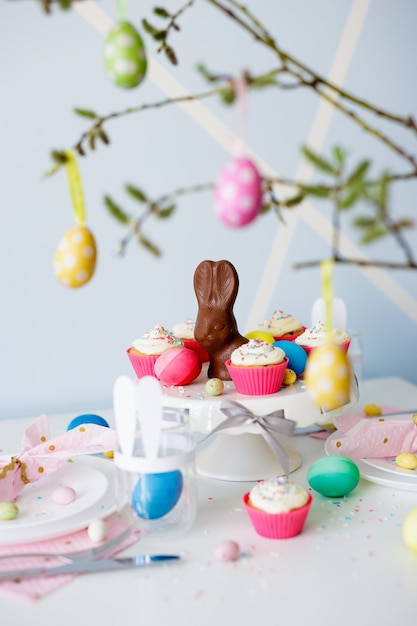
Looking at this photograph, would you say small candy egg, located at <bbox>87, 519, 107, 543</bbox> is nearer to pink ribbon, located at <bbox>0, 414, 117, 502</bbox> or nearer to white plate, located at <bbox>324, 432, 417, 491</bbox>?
pink ribbon, located at <bbox>0, 414, 117, 502</bbox>

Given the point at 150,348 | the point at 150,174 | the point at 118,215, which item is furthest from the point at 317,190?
the point at 150,174

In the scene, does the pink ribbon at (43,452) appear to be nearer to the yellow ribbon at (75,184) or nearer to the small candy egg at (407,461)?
the small candy egg at (407,461)

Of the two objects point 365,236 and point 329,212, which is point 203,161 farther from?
point 365,236

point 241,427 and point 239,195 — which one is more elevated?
point 239,195

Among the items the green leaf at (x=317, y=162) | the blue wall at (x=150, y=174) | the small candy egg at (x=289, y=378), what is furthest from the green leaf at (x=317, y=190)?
the blue wall at (x=150, y=174)

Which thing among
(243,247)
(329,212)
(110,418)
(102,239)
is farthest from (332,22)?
(110,418)

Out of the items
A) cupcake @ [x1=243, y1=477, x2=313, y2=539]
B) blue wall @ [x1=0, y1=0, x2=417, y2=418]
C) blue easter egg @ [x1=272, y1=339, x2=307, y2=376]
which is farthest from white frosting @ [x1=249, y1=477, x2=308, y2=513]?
blue wall @ [x1=0, y1=0, x2=417, y2=418]

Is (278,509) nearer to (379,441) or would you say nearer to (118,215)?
(379,441)
